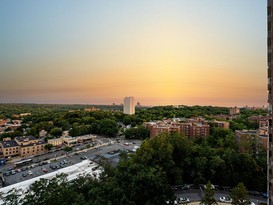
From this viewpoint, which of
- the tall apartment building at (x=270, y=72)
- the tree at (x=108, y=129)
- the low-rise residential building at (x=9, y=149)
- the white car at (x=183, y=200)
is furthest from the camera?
the tree at (x=108, y=129)

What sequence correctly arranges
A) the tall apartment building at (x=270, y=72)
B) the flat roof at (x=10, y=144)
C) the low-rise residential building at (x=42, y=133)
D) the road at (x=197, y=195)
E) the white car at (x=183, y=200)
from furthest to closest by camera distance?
1. the low-rise residential building at (x=42, y=133)
2. the flat roof at (x=10, y=144)
3. the road at (x=197, y=195)
4. the white car at (x=183, y=200)
5. the tall apartment building at (x=270, y=72)

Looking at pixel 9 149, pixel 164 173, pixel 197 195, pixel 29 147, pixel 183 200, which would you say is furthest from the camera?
pixel 29 147

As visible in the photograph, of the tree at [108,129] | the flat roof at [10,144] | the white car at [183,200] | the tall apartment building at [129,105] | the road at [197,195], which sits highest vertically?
the tall apartment building at [129,105]

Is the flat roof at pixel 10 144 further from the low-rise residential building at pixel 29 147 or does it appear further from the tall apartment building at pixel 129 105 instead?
the tall apartment building at pixel 129 105

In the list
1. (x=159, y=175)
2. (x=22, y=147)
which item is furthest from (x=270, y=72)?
(x=22, y=147)

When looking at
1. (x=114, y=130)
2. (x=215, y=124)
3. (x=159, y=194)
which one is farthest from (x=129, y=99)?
(x=159, y=194)

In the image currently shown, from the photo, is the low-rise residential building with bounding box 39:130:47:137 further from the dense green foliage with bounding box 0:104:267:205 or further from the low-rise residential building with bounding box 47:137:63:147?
the dense green foliage with bounding box 0:104:267:205

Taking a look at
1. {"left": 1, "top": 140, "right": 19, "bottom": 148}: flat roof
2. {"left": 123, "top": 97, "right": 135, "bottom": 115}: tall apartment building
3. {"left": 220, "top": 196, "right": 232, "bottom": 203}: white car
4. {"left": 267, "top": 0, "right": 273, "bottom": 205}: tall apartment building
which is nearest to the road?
{"left": 220, "top": 196, "right": 232, "bottom": 203}: white car

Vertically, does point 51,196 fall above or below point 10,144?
above

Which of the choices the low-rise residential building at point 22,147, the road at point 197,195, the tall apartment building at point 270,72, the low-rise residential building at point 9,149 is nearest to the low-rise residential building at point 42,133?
the low-rise residential building at point 22,147

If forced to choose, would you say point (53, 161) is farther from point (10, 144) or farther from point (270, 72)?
point (270, 72)

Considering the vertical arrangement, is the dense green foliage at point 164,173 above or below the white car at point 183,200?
above
